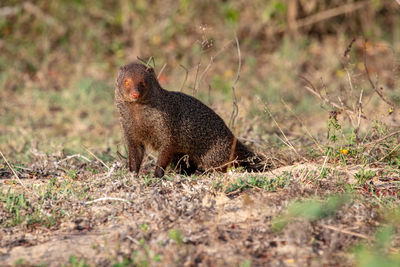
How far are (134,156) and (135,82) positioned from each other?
59cm

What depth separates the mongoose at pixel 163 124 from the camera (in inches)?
151

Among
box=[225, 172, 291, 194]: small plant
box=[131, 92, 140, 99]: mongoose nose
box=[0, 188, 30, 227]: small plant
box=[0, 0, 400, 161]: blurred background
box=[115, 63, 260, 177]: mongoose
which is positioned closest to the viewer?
box=[0, 188, 30, 227]: small plant

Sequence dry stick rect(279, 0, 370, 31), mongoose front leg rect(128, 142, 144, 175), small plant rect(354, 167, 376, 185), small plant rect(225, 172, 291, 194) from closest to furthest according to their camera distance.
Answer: small plant rect(225, 172, 291, 194) < small plant rect(354, 167, 376, 185) < mongoose front leg rect(128, 142, 144, 175) < dry stick rect(279, 0, 370, 31)

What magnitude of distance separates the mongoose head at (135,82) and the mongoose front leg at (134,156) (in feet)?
1.22

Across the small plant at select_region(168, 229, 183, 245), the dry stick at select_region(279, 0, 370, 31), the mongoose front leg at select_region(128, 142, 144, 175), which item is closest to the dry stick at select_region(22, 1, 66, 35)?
the dry stick at select_region(279, 0, 370, 31)

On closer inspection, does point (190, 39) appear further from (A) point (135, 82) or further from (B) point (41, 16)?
(A) point (135, 82)

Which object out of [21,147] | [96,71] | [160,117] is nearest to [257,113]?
[160,117]

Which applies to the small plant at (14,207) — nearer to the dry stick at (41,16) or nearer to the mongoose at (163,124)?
the mongoose at (163,124)

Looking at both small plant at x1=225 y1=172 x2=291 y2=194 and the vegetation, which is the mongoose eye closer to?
the vegetation

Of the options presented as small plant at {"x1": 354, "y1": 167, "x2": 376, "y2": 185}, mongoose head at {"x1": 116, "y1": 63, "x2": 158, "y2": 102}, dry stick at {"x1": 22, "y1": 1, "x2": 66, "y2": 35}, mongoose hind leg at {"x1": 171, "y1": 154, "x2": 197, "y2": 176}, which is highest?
dry stick at {"x1": 22, "y1": 1, "x2": 66, "y2": 35}

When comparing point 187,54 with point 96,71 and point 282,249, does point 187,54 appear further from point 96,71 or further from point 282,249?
point 282,249

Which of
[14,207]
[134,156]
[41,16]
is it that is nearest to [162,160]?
[134,156]

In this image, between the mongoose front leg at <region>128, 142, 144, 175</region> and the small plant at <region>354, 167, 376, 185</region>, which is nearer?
the small plant at <region>354, 167, 376, 185</region>

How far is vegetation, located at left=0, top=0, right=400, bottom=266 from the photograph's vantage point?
257cm
